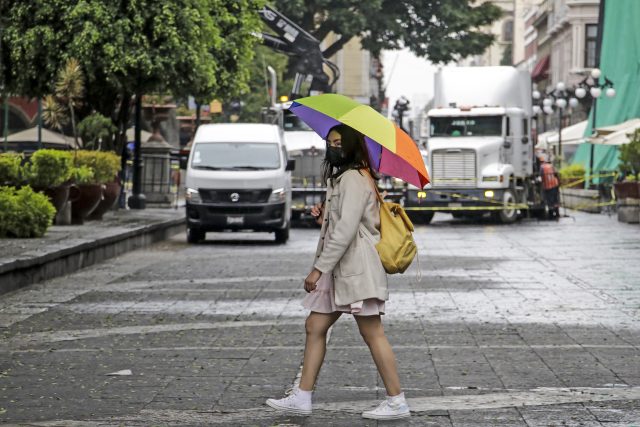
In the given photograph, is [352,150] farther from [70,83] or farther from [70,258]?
[70,83]

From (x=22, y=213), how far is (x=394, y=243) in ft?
45.0

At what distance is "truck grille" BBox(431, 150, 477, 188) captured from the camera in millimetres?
38062

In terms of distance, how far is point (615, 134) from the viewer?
4422cm

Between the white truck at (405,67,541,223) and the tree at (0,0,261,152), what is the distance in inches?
271

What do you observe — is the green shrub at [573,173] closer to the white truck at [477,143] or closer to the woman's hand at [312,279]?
the white truck at [477,143]

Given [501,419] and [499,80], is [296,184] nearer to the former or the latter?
[499,80]

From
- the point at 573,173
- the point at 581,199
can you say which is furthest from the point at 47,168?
the point at 573,173

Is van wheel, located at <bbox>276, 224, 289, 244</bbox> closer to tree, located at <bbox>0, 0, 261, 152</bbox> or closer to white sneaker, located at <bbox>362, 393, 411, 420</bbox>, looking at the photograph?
tree, located at <bbox>0, 0, 261, 152</bbox>

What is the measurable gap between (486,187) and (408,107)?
451 cm

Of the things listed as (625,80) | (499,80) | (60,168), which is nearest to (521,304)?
(60,168)

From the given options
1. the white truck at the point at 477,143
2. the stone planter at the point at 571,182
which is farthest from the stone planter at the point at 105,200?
the stone planter at the point at 571,182


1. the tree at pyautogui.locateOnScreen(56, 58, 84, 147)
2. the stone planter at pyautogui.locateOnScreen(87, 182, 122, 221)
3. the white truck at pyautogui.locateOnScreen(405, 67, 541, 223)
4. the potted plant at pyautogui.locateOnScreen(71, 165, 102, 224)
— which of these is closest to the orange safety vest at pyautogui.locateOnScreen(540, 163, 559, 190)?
the white truck at pyautogui.locateOnScreen(405, 67, 541, 223)

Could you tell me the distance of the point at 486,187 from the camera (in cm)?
3828

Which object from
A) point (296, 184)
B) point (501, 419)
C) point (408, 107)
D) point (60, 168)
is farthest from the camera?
point (408, 107)
